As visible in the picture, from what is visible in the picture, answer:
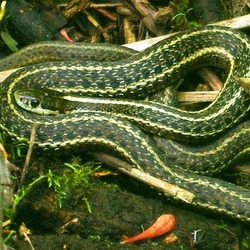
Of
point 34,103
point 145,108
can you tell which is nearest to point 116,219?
point 145,108

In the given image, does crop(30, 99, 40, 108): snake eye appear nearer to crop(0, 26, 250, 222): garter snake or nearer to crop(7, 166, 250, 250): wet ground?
crop(0, 26, 250, 222): garter snake

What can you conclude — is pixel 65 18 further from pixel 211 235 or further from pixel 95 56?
pixel 211 235

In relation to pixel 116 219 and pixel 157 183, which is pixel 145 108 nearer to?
pixel 157 183

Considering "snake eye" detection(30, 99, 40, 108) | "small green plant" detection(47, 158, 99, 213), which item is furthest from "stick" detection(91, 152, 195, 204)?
"snake eye" detection(30, 99, 40, 108)

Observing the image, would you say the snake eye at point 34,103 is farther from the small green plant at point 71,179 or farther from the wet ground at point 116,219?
the wet ground at point 116,219

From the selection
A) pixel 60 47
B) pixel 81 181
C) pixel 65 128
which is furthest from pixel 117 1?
pixel 81 181

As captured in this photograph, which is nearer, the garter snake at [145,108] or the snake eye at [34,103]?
the garter snake at [145,108]

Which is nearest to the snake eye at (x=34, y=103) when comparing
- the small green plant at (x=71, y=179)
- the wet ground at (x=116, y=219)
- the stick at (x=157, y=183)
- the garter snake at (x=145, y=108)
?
the garter snake at (x=145, y=108)

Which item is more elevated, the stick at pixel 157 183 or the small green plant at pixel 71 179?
the small green plant at pixel 71 179

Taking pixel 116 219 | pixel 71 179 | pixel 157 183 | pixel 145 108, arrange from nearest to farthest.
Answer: pixel 116 219
pixel 157 183
pixel 71 179
pixel 145 108
